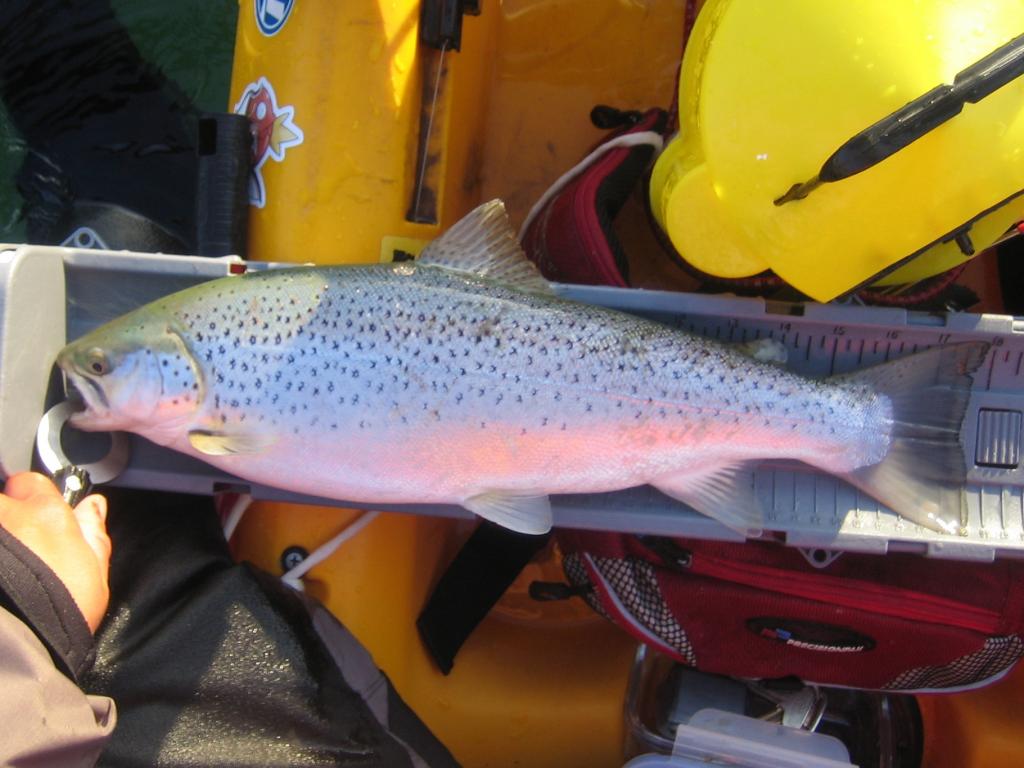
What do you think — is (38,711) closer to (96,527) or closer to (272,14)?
(96,527)

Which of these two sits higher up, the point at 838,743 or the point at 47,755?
the point at 47,755

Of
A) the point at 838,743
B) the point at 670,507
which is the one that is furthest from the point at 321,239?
the point at 838,743

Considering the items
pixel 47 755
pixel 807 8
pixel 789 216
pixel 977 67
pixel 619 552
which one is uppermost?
pixel 807 8

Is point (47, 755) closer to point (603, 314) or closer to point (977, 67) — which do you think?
point (603, 314)

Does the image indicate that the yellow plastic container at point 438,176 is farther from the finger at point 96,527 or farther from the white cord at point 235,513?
the finger at point 96,527

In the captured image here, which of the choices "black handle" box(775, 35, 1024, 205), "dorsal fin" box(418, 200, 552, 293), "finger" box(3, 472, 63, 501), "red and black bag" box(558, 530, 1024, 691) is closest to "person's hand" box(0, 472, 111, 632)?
"finger" box(3, 472, 63, 501)

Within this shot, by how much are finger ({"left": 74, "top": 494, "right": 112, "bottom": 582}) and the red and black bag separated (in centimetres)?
115

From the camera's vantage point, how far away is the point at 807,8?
1293mm

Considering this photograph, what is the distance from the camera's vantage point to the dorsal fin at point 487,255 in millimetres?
1715

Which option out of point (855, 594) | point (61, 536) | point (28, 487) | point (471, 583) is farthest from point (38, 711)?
point (855, 594)

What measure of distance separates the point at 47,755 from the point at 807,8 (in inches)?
68.9

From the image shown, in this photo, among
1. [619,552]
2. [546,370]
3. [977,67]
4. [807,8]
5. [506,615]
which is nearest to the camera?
[977,67]

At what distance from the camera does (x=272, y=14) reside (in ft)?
6.24

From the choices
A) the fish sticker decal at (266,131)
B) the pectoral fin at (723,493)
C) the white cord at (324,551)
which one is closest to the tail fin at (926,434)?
the pectoral fin at (723,493)
